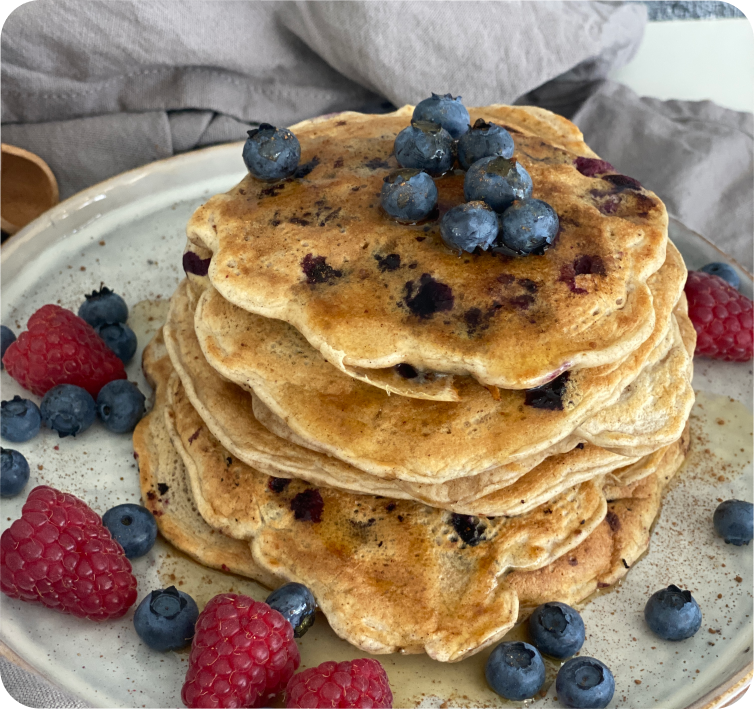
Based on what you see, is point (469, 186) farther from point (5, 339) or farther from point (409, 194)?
point (5, 339)

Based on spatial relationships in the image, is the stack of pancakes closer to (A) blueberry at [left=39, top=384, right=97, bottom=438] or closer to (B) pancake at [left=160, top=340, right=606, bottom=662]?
(B) pancake at [left=160, top=340, right=606, bottom=662]

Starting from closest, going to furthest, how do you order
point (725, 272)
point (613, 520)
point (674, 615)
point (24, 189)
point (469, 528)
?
point (674, 615) → point (469, 528) → point (613, 520) → point (725, 272) → point (24, 189)

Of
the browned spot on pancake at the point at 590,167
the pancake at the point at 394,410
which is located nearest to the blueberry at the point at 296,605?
the pancake at the point at 394,410

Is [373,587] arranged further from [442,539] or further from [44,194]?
[44,194]

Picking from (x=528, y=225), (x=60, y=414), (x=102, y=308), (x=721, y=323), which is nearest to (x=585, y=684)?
(x=528, y=225)

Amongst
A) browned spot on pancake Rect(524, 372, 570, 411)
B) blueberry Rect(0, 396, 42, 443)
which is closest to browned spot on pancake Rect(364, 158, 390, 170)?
browned spot on pancake Rect(524, 372, 570, 411)

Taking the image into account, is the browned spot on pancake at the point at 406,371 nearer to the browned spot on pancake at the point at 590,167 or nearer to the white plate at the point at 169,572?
the white plate at the point at 169,572
